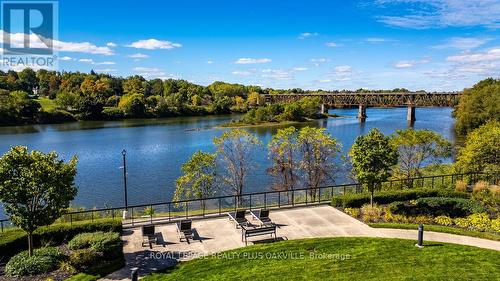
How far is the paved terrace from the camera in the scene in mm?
16270

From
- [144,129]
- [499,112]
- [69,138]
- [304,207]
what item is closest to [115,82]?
[144,129]

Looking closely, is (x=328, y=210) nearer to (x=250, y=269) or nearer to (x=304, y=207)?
(x=304, y=207)

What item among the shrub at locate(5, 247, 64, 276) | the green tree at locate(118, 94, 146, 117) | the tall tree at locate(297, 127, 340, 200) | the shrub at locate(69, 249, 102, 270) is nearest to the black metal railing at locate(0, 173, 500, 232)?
the tall tree at locate(297, 127, 340, 200)

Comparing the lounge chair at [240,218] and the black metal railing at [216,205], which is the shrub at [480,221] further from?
the lounge chair at [240,218]

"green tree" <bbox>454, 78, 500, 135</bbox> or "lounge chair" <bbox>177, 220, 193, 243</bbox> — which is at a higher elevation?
"green tree" <bbox>454, 78, 500, 135</bbox>

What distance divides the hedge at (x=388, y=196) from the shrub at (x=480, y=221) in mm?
3560

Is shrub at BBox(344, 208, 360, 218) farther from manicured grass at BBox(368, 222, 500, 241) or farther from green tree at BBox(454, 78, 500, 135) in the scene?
green tree at BBox(454, 78, 500, 135)

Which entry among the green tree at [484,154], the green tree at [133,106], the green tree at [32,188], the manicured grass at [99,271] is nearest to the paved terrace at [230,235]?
the manicured grass at [99,271]

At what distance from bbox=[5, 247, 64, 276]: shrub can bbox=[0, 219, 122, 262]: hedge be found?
1.31 m

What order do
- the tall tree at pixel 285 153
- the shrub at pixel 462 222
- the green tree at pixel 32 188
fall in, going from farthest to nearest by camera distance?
1. the tall tree at pixel 285 153
2. the shrub at pixel 462 222
3. the green tree at pixel 32 188

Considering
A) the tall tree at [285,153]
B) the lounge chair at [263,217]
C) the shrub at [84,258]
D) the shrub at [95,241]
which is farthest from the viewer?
the tall tree at [285,153]

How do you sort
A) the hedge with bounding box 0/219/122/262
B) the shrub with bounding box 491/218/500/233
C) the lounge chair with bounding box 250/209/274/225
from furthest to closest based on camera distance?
the lounge chair with bounding box 250/209/274/225 → the shrub with bounding box 491/218/500/233 → the hedge with bounding box 0/219/122/262

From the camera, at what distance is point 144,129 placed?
9500cm

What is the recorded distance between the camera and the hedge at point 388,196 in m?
23.1
